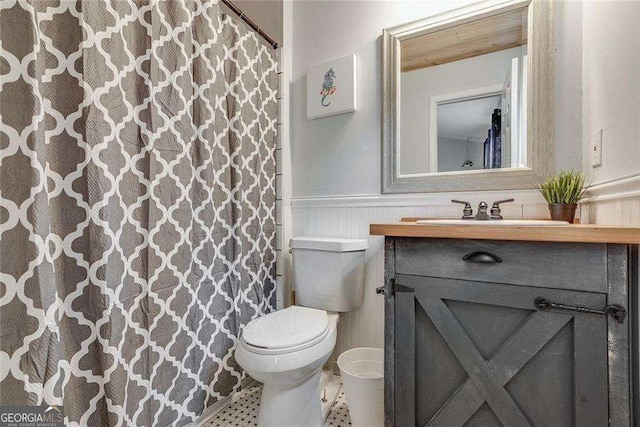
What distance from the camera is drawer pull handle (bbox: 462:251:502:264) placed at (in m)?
0.92

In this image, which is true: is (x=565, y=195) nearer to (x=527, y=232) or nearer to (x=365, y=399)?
(x=527, y=232)

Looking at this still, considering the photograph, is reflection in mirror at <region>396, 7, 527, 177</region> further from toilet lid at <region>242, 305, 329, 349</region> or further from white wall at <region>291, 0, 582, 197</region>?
toilet lid at <region>242, 305, 329, 349</region>

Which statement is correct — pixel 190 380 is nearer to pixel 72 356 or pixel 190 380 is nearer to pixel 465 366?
pixel 72 356

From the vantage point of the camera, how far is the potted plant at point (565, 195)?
1.11 m

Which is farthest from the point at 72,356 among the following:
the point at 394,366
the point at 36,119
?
the point at 394,366

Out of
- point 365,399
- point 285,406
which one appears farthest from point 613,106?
point 285,406

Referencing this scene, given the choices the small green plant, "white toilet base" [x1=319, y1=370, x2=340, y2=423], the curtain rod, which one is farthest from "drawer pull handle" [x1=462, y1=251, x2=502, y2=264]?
the curtain rod

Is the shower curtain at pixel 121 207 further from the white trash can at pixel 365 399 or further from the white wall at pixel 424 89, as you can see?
the white wall at pixel 424 89

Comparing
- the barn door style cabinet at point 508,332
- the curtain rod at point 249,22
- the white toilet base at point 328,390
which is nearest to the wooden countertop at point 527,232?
the barn door style cabinet at point 508,332

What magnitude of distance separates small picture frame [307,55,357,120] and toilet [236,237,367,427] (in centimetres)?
76

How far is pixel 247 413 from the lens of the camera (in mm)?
1440

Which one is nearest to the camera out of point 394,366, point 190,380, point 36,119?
point 36,119

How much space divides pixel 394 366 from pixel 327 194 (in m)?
1.01

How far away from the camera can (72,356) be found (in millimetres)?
974
